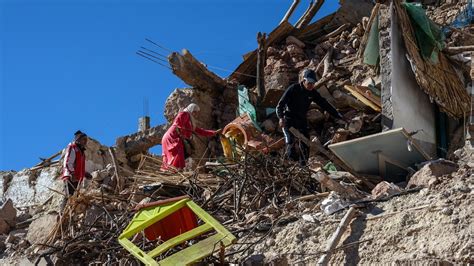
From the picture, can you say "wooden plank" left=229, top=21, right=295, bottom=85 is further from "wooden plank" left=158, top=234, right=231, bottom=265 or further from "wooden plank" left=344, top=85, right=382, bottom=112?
"wooden plank" left=158, top=234, right=231, bottom=265

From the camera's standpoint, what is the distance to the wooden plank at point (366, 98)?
12.1 meters

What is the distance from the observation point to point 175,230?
373 inches

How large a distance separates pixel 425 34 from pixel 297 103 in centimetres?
172

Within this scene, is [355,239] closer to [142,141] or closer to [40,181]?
[142,141]

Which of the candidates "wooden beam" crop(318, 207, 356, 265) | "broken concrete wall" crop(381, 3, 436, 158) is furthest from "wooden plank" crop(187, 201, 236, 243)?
"broken concrete wall" crop(381, 3, 436, 158)

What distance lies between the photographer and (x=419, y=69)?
38.0 ft

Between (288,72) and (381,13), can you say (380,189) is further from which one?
(288,72)

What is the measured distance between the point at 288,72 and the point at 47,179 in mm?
3831

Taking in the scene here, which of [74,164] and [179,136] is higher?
[74,164]

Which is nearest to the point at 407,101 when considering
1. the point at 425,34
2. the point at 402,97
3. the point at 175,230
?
the point at 402,97

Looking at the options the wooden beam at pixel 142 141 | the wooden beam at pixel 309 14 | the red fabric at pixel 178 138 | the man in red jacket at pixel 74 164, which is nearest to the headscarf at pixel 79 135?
the man in red jacket at pixel 74 164

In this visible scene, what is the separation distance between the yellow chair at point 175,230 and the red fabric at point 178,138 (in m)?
3.24

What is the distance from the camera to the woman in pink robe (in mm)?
12781

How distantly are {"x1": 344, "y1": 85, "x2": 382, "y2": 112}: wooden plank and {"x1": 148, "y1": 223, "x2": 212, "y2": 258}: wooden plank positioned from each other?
3961 millimetres
